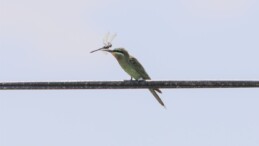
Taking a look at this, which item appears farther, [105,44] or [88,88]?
[105,44]

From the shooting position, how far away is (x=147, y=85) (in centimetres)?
630

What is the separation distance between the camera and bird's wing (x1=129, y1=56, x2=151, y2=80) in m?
10.8

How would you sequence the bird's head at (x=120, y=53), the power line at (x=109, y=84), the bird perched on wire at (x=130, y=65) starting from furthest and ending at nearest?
the bird perched on wire at (x=130, y=65)
the bird's head at (x=120, y=53)
the power line at (x=109, y=84)

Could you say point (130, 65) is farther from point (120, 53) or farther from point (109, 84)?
point (109, 84)

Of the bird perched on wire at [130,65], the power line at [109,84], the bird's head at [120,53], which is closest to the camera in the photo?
the power line at [109,84]

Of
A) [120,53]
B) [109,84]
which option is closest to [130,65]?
[120,53]

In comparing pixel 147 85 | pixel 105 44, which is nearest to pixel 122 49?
pixel 105 44

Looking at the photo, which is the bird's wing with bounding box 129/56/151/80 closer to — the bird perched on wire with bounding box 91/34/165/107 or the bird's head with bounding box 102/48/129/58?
the bird perched on wire with bounding box 91/34/165/107

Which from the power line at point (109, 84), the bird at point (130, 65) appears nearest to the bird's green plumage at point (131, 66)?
the bird at point (130, 65)

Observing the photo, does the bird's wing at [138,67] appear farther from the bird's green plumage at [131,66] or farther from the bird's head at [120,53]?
the bird's head at [120,53]

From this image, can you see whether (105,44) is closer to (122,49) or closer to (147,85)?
(122,49)

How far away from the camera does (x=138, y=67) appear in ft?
35.8

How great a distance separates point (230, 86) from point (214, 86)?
15cm

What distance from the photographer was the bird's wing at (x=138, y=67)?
1081cm
